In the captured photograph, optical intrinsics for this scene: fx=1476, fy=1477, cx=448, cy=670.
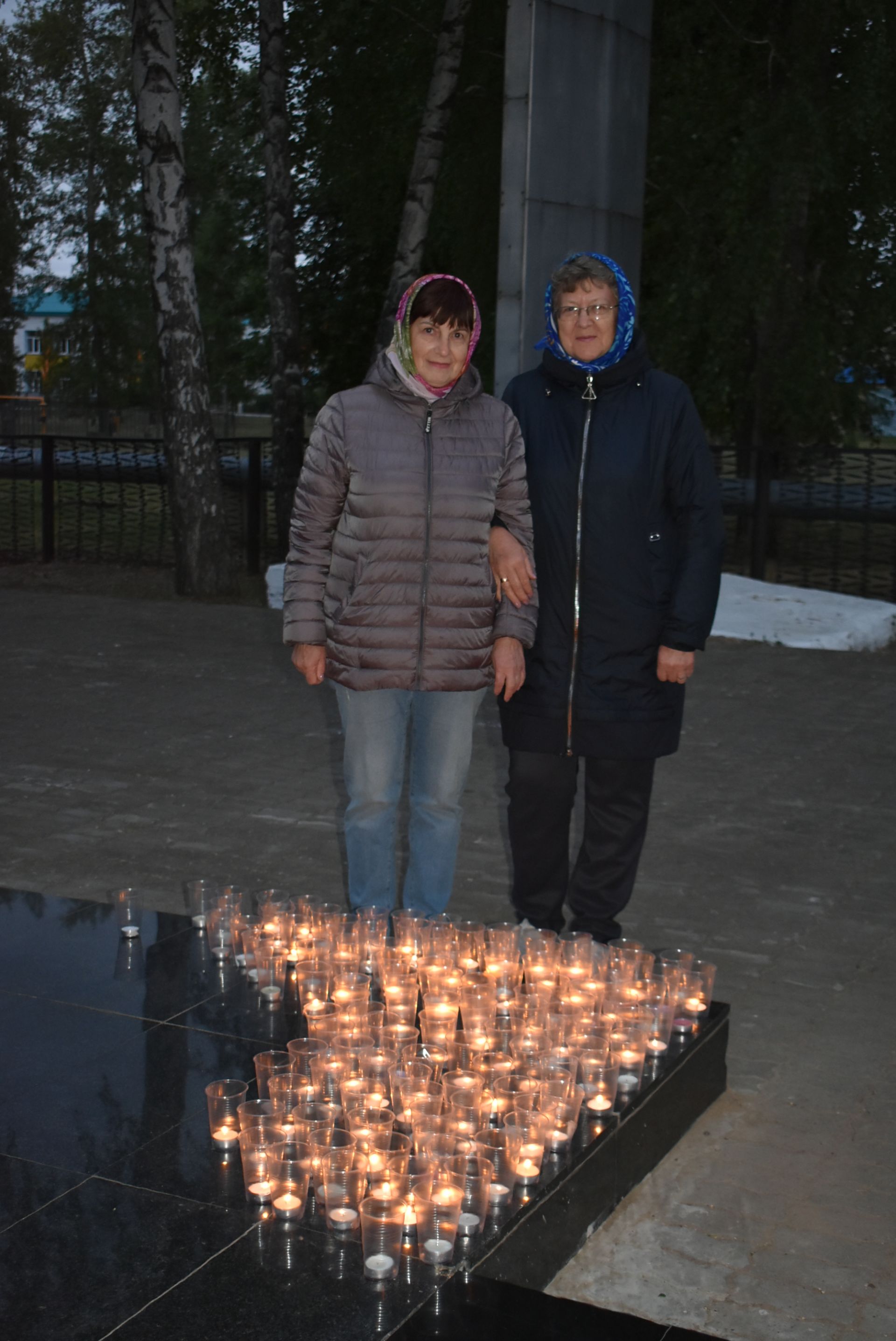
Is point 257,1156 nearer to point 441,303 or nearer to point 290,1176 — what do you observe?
point 290,1176

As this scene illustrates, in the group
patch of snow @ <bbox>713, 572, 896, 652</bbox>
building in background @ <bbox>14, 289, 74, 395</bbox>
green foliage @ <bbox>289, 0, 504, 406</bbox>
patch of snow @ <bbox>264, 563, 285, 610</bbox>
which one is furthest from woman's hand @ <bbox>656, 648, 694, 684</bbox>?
building in background @ <bbox>14, 289, 74, 395</bbox>

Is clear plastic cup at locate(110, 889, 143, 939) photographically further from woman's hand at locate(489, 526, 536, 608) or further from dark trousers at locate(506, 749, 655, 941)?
woman's hand at locate(489, 526, 536, 608)

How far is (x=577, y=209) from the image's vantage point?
9.93 m

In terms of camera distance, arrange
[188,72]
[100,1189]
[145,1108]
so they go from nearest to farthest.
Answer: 1. [100,1189]
2. [145,1108]
3. [188,72]

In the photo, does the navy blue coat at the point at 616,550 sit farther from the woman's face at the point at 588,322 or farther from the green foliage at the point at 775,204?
the green foliage at the point at 775,204

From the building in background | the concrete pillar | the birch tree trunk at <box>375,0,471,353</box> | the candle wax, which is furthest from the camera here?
the building in background

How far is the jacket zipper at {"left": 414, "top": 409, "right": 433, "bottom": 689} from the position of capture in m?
4.06

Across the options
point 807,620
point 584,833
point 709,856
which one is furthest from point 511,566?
point 807,620

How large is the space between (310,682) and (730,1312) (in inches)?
78.2

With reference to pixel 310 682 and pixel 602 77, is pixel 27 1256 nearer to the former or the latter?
pixel 310 682

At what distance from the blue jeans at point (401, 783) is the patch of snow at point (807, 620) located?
24.1 ft

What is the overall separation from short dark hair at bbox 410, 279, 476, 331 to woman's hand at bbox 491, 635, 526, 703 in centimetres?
90

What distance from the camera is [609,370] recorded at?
413cm

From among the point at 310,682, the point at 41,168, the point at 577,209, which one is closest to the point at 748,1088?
the point at 310,682
